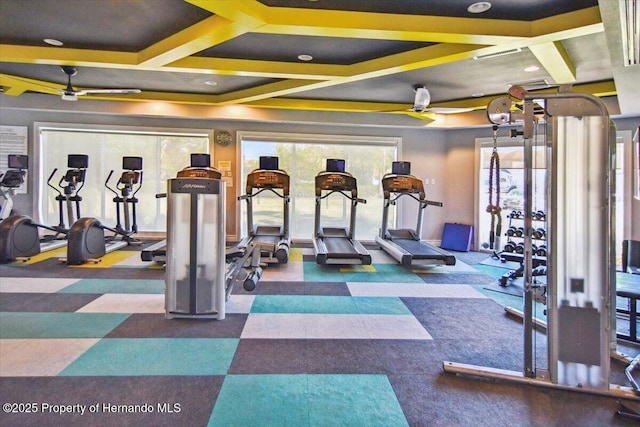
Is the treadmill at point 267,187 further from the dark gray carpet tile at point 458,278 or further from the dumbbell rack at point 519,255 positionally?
the dumbbell rack at point 519,255

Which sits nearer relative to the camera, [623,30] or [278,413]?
[278,413]

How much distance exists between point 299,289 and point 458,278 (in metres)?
2.36

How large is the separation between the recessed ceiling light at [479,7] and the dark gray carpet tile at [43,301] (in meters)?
4.83

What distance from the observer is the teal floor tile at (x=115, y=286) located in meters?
4.12

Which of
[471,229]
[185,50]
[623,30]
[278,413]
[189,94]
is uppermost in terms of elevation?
[189,94]

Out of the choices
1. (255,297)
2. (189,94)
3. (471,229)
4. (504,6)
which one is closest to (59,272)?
(255,297)

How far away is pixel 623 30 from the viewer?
2.85 meters

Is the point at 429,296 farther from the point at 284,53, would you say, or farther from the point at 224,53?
the point at 224,53

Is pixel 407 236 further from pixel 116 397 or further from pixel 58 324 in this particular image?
pixel 116 397

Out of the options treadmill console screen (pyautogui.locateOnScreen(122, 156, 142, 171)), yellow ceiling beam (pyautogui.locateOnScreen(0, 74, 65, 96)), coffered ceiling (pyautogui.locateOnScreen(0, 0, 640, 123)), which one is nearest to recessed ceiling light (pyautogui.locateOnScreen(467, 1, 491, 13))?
coffered ceiling (pyautogui.locateOnScreen(0, 0, 640, 123))

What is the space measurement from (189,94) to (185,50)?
3.15m

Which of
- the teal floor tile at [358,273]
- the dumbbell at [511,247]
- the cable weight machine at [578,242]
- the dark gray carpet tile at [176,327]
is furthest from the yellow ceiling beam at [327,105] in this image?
the cable weight machine at [578,242]

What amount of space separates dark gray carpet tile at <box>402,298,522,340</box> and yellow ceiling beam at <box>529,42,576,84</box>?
286cm

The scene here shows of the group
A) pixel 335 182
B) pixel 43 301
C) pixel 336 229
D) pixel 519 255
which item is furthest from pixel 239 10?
pixel 336 229
